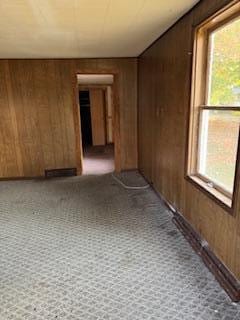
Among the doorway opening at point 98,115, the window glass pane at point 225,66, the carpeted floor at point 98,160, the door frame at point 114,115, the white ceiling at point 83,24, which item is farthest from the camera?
the doorway opening at point 98,115

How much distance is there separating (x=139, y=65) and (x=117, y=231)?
296 centimetres

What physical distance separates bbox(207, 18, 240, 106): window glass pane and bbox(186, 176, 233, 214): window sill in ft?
2.26

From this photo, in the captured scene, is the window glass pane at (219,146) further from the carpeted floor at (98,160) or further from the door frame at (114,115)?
the carpeted floor at (98,160)

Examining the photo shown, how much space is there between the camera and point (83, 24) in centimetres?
→ 238

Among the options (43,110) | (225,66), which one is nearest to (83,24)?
(225,66)

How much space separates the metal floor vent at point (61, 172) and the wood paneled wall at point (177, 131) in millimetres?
1490

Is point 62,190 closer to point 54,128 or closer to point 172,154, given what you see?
point 54,128

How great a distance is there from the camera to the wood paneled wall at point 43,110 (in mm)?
4117

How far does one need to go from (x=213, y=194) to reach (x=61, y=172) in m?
3.23

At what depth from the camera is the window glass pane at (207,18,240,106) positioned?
170 cm

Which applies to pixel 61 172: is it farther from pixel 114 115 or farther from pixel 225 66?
pixel 225 66

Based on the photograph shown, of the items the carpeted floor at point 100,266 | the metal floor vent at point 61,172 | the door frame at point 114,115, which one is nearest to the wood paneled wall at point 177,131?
the carpeted floor at point 100,266

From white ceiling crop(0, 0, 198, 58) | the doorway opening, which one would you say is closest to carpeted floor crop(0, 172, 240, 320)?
white ceiling crop(0, 0, 198, 58)

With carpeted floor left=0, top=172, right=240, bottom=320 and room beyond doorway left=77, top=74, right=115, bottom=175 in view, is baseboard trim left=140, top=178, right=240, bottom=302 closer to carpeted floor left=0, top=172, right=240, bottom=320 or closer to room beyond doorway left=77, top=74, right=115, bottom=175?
carpeted floor left=0, top=172, right=240, bottom=320
